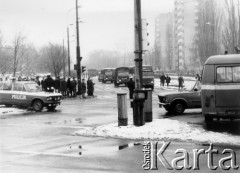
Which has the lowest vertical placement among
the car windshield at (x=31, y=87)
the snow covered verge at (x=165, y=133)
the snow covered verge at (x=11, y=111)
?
the snow covered verge at (x=11, y=111)

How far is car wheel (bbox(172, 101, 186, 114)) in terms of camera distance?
19.8 meters

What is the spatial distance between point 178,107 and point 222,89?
250 inches

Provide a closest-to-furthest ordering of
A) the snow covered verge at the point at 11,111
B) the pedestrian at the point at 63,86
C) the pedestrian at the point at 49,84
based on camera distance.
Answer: the snow covered verge at the point at 11,111 < the pedestrian at the point at 49,84 < the pedestrian at the point at 63,86

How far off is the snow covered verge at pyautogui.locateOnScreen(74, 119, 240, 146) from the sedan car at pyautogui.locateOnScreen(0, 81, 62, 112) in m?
9.56

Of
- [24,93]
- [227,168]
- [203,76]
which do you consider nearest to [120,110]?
[203,76]

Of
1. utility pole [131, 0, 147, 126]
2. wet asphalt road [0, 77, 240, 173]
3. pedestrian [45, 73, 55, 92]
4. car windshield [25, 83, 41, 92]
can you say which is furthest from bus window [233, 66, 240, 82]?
pedestrian [45, 73, 55, 92]

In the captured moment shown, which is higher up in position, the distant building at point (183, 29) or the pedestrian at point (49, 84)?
the distant building at point (183, 29)

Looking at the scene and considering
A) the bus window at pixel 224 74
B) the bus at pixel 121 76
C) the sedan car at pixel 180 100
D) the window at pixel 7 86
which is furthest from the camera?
the bus at pixel 121 76

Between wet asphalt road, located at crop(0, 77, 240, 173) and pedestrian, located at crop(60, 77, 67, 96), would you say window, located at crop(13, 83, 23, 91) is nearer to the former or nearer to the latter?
wet asphalt road, located at crop(0, 77, 240, 173)

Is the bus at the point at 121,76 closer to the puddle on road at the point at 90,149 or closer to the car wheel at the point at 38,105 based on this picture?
the car wheel at the point at 38,105

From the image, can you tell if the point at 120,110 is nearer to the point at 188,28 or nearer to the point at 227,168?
the point at 227,168

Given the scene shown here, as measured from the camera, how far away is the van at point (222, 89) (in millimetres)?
13523

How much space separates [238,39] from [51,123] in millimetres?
33426

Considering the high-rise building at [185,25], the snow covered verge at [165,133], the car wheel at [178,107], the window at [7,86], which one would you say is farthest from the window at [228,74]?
the high-rise building at [185,25]
